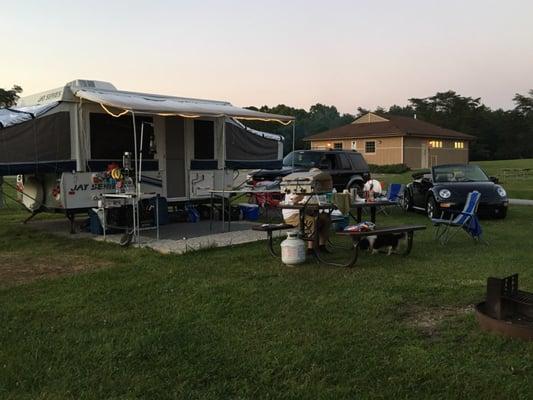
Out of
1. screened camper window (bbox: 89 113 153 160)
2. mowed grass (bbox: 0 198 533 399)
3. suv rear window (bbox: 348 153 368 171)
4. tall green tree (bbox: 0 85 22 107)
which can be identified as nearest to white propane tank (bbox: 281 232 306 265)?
mowed grass (bbox: 0 198 533 399)

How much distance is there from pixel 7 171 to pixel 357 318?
670cm

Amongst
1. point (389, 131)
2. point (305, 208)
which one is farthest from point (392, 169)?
point (305, 208)

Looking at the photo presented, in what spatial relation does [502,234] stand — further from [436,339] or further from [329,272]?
[436,339]

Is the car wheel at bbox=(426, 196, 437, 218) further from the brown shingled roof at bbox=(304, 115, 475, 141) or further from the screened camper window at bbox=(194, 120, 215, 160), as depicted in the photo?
the brown shingled roof at bbox=(304, 115, 475, 141)

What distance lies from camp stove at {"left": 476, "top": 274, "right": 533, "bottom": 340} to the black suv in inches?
418

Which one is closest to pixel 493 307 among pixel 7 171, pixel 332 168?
pixel 7 171

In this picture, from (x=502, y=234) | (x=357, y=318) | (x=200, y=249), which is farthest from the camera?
(x=502, y=234)

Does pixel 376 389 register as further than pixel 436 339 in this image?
No

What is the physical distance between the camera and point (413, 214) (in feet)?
45.5

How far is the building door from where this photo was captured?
43469 millimetres

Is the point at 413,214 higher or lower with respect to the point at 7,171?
lower

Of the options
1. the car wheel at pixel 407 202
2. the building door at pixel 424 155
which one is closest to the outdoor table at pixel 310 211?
the car wheel at pixel 407 202

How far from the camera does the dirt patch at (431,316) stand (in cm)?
463

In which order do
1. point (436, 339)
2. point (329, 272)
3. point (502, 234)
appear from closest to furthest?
point (436, 339) → point (329, 272) → point (502, 234)
